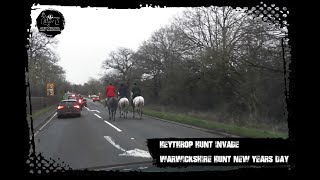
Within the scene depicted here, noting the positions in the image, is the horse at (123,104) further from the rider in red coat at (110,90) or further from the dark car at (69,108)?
the dark car at (69,108)

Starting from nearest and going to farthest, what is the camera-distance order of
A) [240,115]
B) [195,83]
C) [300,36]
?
[300,36]
[195,83]
[240,115]

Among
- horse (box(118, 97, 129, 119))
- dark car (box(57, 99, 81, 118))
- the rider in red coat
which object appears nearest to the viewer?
the rider in red coat

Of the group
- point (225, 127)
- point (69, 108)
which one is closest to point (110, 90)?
point (225, 127)

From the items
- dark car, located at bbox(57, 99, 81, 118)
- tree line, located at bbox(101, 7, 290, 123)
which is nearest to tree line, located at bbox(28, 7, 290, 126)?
tree line, located at bbox(101, 7, 290, 123)

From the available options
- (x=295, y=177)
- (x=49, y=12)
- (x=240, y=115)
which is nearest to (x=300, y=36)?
(x=295, y=177)

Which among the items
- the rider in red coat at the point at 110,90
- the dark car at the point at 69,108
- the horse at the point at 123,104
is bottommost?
the dark car at the point at 69,108

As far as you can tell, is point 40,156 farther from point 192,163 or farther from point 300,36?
point 300,36

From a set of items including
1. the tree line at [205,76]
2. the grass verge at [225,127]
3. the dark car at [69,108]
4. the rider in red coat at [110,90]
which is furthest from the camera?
the dark car at [69,108]

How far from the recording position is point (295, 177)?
2.47 meters

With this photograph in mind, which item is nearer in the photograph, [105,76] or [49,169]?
[49,169]

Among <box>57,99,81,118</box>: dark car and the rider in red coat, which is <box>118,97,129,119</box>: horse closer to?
the rider in red coat

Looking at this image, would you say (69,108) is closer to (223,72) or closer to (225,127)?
(225,127)

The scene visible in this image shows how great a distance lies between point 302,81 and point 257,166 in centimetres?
72

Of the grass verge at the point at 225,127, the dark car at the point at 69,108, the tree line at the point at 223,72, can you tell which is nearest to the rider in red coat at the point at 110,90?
the tree line at the point at 223,72
